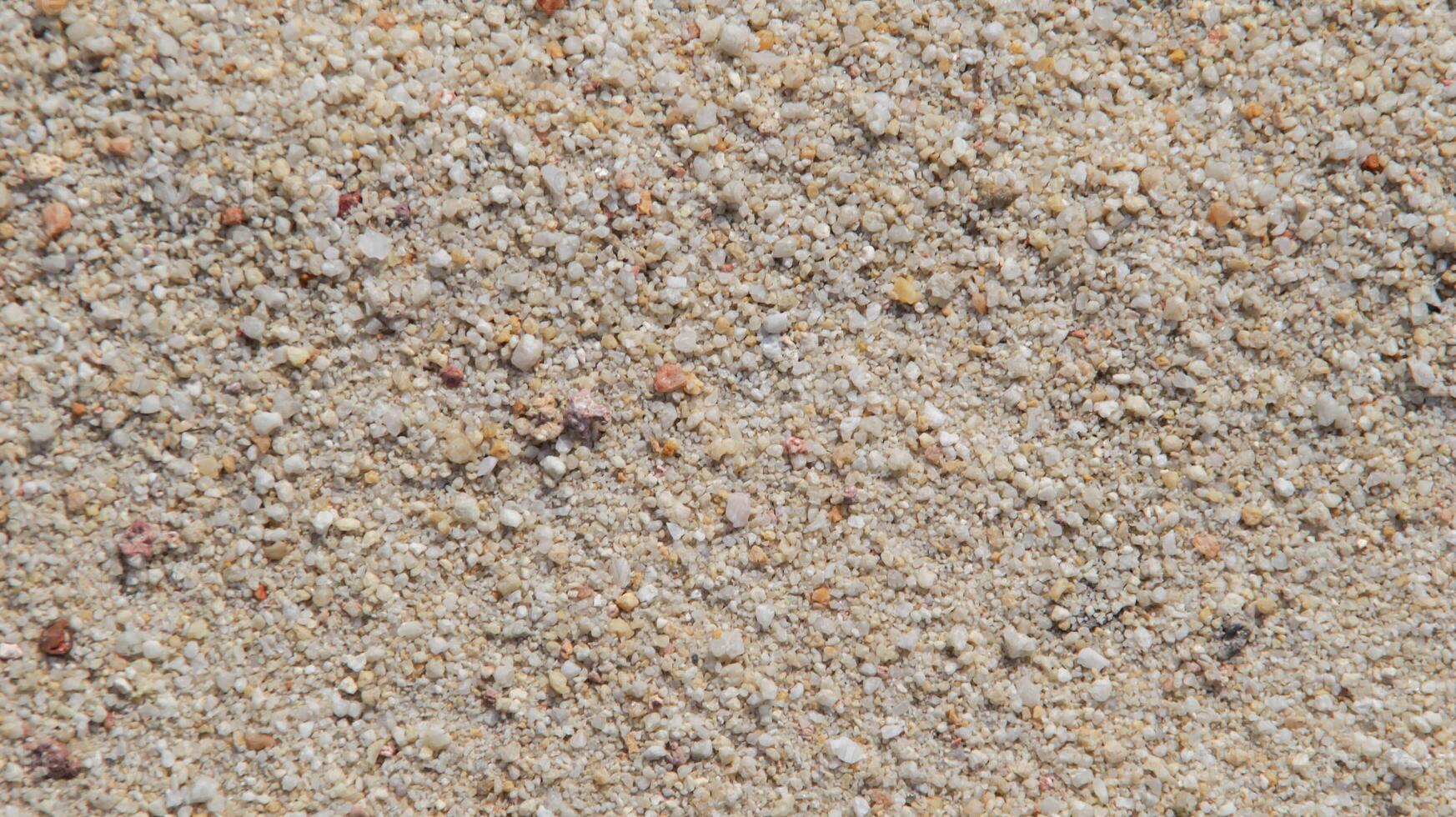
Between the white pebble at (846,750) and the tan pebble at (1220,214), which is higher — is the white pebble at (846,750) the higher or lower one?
the lower one

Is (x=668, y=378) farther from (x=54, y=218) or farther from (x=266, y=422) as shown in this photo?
(x=54, y=218)

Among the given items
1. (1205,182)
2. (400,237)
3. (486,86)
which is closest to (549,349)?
(400,237)

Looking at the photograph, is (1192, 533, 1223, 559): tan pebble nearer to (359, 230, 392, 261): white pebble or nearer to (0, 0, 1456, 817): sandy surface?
(0, 0, 1456, 817): sandy surface

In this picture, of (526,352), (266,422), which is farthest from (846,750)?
(266,422)

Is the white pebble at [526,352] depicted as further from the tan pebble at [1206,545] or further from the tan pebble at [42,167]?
the tan pebble at [1206,545]

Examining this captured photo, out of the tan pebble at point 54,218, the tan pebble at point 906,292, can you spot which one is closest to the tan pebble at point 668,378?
the tan pebble at point 906,292

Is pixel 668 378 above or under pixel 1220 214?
under

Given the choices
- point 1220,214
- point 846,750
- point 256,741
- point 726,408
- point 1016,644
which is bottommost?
point 256,741

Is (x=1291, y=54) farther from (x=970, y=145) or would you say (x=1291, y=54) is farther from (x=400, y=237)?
(x=400, y=237)
